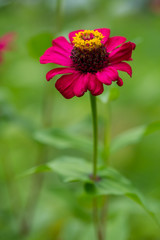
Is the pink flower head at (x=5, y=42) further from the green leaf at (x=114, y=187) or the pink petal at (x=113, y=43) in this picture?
the green leaf at (x=114, y=187)

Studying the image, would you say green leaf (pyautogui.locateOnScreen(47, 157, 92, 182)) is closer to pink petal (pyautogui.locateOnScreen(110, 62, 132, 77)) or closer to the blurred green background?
the blurred green background

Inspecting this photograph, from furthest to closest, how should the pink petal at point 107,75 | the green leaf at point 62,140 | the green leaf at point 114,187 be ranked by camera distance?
1. the green leaf at point 62,140
2. the green leaf at point 114,187
3. the pink petal at point 107,75

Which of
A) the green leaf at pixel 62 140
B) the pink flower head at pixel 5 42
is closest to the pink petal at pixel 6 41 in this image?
the pink flower head at pixel 5 42

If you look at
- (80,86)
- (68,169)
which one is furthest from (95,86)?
(68,169)

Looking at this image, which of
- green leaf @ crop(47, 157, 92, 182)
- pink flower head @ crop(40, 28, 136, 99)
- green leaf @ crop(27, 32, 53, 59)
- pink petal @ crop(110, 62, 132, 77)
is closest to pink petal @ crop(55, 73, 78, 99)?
pink flower head @ crop(40, 28, 136, 99)

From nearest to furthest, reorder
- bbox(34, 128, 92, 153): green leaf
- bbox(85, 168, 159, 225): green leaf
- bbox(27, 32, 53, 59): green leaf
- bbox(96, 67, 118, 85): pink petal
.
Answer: bbox(96, 67, 118, 85): pink petal < bbox(85, 168, 159, 225): green leaf < bbox(34, 128, 92, 153): green leaf < bbox(27, 32, 53, 59): green leaf

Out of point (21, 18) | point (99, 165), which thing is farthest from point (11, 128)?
point (21, 18)

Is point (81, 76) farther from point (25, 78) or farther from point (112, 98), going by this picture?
point (25, 78)
